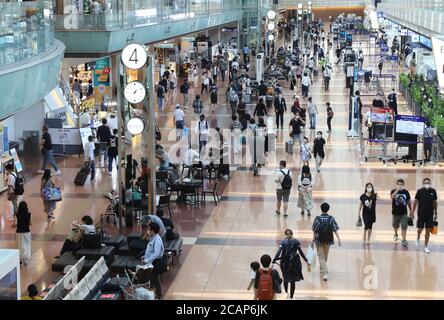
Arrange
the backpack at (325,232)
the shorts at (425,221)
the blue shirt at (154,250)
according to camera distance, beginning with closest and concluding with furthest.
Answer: the blue shirt at (154,250)
the backpack at (325,232)
the shorts at (425,221)

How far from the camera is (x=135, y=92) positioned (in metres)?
14.9

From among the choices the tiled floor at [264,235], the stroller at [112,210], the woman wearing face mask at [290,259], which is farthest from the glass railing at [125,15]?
the woman wearing face mask at [290,259]

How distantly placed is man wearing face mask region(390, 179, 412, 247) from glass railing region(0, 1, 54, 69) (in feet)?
21.9

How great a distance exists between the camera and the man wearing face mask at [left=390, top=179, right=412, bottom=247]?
13.6 metres

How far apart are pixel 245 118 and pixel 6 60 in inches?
561

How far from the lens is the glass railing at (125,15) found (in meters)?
22.2

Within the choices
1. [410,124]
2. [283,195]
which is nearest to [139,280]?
[283,195]

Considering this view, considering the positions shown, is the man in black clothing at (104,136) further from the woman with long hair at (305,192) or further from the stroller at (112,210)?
the woman with long hair at (305,192)

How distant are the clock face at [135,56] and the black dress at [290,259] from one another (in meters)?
5.42

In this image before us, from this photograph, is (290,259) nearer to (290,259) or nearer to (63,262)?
(290,259)

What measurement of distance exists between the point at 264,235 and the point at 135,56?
4228mm
